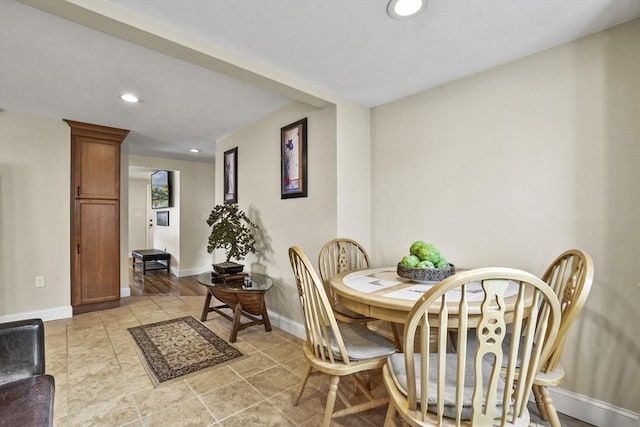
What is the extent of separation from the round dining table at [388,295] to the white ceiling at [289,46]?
145 cm

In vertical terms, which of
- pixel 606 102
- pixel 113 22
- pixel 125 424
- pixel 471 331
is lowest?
pixel 125 424

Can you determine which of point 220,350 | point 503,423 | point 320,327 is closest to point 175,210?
point 220,350

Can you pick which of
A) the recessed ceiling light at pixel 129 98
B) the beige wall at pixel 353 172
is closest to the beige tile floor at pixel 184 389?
the beige wall at pixel 353 172

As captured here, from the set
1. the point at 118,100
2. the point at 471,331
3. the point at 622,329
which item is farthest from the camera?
the point at 118,100

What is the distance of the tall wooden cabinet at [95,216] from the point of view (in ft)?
11.7

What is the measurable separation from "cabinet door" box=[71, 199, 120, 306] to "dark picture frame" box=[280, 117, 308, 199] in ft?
7.74

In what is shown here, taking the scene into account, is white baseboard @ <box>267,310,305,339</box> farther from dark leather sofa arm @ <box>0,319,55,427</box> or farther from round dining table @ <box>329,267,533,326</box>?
dark leather sofa arm @ <box>0,319,55,427</box>

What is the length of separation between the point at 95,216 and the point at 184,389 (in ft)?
9.08

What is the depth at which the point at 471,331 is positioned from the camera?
73.2 inches

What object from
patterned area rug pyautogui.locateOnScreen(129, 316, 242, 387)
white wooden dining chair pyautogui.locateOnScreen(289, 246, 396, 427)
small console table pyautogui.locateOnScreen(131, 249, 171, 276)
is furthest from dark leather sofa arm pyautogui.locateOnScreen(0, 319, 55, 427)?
small console table pyautogui.locateOnScreen(131, 249, 171, 276)

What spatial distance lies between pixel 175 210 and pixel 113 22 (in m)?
4.84

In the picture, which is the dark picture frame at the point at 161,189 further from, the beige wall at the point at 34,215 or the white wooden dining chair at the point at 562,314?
the white wooden dining chair at the point at 562,314

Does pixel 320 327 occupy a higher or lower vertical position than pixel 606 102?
lower

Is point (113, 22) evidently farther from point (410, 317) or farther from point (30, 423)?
point (410, 317)
